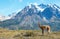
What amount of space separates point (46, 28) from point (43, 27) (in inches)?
42.9

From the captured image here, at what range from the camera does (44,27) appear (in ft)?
155

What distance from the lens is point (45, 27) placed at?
155ft

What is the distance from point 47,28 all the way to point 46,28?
0.23 metres

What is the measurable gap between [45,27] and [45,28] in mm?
324

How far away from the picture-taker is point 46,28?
47906 mm

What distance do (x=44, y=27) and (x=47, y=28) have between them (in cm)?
102

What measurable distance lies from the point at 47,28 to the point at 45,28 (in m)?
0.60

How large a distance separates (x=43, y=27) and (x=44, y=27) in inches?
9.5

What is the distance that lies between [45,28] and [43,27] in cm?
66

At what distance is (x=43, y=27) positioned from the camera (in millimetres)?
47156

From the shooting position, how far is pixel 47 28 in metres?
47.9

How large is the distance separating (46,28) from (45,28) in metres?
0.46
